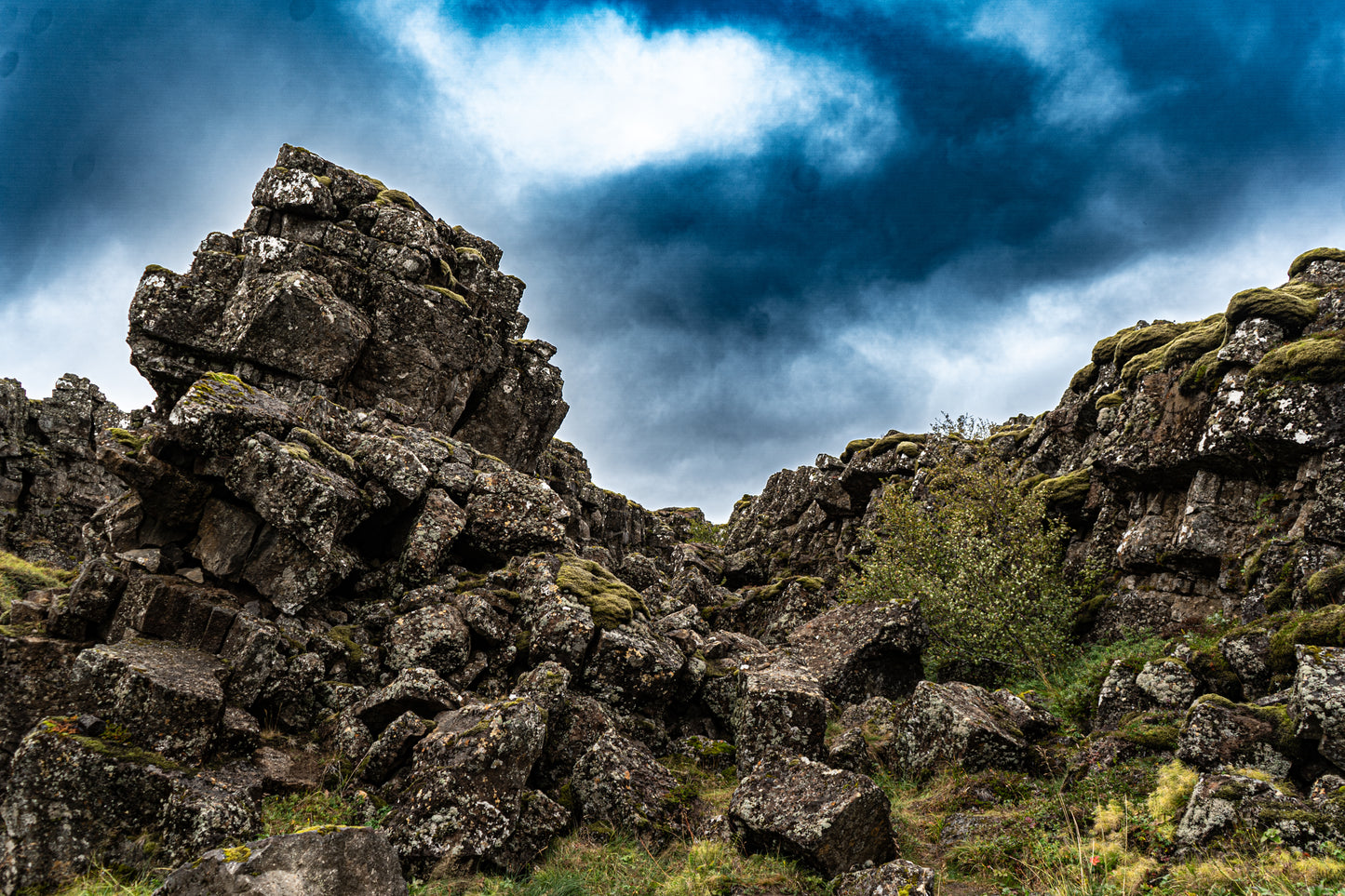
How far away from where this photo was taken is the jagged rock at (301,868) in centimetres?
1008

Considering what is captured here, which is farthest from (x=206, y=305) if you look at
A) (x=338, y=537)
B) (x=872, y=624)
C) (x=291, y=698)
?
(x=872, y=624)

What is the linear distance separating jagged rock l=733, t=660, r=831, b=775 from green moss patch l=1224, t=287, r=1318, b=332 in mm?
23971

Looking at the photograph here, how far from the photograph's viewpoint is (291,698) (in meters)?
20.5

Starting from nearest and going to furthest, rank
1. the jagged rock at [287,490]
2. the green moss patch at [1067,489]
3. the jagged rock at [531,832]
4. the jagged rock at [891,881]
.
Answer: the jagged rock at [891,881]
the jagged rock at [531,832]
the jagged rock at [287,490]
the green moss patch at [1067,489]

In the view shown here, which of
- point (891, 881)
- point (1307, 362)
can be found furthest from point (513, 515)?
point (1307, 362)

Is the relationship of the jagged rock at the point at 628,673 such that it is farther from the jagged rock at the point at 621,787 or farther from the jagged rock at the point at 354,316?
the jagged rock at the point at 354,316

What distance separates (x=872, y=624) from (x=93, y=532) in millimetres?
32263

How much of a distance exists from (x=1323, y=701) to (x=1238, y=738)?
75.1 inches

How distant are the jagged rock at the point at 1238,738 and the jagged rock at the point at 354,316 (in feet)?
129

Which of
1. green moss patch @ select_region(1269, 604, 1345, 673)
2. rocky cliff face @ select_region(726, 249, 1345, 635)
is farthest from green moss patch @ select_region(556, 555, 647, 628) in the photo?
rocky cliff face @ select_region(726, 249, 1345, 635)

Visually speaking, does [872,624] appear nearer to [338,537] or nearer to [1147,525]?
[1147,525]

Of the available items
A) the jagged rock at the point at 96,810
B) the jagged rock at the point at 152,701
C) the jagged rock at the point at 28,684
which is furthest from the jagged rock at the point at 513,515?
the jagged rock at the point at 96,810

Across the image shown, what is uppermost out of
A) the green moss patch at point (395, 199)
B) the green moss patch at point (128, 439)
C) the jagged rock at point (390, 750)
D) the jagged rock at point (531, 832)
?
the green moss patch at point (395, 199)

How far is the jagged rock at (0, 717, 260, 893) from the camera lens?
14.0 m
